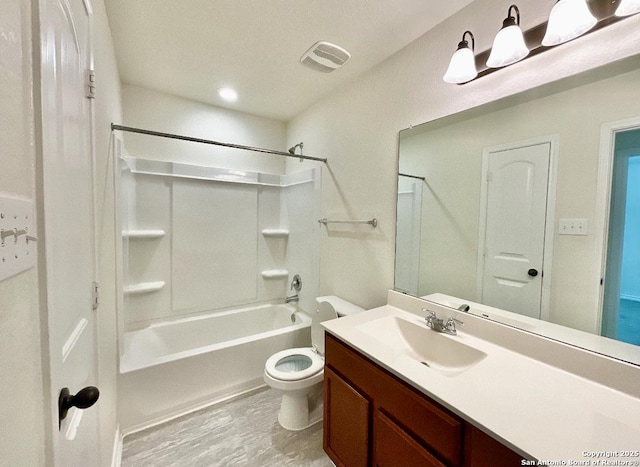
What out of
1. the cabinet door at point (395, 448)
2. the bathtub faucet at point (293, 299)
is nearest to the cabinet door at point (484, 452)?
the cabinet door at point (395, 448)

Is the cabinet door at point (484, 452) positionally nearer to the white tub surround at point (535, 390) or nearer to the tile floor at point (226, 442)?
the white tub surround at point (535, 390)

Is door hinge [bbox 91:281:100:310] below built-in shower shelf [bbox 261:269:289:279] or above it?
above

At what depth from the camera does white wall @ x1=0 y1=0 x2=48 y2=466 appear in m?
0.39

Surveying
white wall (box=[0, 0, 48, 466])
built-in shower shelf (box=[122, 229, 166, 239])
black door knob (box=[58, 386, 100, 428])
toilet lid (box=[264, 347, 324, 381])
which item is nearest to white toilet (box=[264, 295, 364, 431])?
toilet lid (box=[264, 347, 324, 381])

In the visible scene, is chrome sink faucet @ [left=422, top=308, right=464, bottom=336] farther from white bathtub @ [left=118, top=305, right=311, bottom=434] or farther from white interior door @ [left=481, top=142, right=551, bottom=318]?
white bathtub @ [left=118, top=305, right=311, bottom=434]

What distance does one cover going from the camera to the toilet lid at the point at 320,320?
6.48 ft

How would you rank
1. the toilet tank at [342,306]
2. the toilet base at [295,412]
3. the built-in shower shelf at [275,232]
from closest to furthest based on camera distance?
the toilet base at [295,412]
the toilet tank at [342,306]
the built-in shower shelf at [275,232]

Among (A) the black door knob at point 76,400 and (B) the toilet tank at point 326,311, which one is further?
(B) the toilet tank at point 326,311

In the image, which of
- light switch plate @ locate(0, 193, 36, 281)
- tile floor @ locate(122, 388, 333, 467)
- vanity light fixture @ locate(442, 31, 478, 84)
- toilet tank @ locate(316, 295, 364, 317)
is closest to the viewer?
light switch plate @ locate(0, 193, 36, 281)

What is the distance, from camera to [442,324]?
1323 mm

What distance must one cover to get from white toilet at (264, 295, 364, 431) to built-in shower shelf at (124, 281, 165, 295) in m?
1.27

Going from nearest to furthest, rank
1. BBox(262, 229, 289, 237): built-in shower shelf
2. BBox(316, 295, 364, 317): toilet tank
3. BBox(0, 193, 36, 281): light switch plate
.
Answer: BBox(0, 193, 36, 281): light switch plate < BBox(316, 295, 364, 317): toilet tank < BBox(262, 229, 289, 237): built-in shower shelf

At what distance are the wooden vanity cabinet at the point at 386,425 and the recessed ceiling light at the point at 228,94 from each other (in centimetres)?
217

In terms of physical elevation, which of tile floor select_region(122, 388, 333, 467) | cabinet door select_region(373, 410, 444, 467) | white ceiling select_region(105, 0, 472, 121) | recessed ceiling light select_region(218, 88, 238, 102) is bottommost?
tile floor select_region(122, 388, 333, 467)
